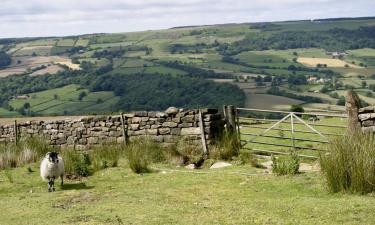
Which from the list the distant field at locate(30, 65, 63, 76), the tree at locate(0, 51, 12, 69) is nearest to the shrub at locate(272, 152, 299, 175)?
the distant field at locate(30, 65, 63, 76)

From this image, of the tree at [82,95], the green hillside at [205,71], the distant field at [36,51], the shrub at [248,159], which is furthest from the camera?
the distant field at [36,51]

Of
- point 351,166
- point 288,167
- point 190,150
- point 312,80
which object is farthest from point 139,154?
point 312,80

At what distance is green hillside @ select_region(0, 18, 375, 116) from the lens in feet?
267

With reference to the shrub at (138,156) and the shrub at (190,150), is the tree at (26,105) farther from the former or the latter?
the shrub at (190,150)

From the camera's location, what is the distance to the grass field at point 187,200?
26.9 ft

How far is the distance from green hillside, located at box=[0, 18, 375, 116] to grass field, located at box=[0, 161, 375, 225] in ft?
169

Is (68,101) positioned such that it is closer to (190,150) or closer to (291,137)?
(291,137)

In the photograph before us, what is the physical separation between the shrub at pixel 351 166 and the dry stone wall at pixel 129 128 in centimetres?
642

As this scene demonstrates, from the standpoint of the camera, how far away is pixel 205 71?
116m

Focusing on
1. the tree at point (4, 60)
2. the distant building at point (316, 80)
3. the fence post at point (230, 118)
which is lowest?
the distant building at point (316, 80)

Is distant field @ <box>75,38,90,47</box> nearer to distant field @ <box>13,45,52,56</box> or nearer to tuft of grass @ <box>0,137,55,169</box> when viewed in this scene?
distant field @ <box>13,45,52,56</box>

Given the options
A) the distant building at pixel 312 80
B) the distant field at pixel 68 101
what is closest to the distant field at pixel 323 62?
the distant building at pixel 312 80

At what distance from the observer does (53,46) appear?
172625 mm

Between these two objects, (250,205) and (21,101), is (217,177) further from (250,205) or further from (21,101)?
(21,101)
